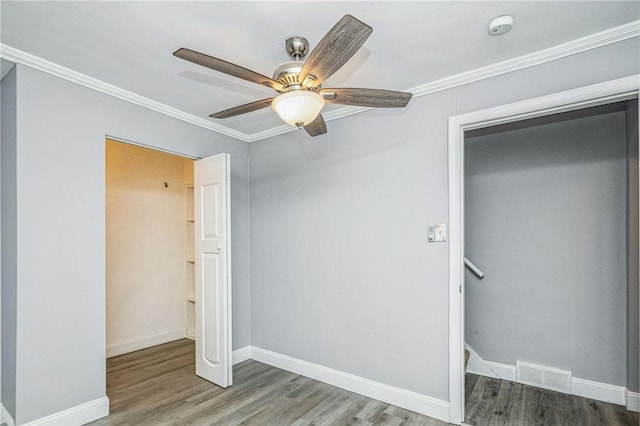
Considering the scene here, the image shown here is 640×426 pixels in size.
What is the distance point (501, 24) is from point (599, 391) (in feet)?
9.49

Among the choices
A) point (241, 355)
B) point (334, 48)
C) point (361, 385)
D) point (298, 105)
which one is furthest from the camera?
point (241, 355)

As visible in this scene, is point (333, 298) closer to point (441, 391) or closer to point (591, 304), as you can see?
point (441, 391)

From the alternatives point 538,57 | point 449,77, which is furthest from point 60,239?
point 538,57

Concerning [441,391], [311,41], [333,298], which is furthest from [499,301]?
[311,41]

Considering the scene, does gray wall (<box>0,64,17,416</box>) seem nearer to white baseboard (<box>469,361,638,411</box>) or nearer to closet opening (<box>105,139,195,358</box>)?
closet opening (<box>105,139,195,358</box>)

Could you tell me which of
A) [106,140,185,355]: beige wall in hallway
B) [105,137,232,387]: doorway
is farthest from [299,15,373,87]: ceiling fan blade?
[106,140,185,355]: beige wall in hallway

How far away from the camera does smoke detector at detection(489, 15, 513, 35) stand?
1841 millimetres

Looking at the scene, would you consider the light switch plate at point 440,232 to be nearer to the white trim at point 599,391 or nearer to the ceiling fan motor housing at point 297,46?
the ceiling fan motor housing at point 297,46

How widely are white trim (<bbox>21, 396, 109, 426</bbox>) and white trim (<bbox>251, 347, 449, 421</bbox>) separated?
1.47m

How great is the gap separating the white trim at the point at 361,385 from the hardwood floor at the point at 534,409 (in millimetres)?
252

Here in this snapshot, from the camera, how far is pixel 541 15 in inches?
72.2

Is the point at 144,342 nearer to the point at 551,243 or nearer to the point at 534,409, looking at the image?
the point at 534,409

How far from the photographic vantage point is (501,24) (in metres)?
1.86

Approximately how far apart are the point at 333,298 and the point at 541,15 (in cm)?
244
